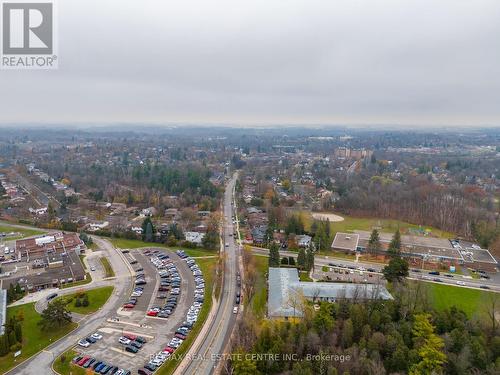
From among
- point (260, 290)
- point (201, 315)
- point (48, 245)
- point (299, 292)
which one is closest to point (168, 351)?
point (201, 315)

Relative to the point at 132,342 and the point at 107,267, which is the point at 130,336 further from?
the point at 107,267

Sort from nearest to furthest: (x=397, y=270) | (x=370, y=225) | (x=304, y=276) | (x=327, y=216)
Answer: (x=397, y=270) < (x=304, y=276) < (x=370, y=225) < (x=327, y=216)

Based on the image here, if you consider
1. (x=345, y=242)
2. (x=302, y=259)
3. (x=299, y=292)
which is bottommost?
(x=299, y=292)

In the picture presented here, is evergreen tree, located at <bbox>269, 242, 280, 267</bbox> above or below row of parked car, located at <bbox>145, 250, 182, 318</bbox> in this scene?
above

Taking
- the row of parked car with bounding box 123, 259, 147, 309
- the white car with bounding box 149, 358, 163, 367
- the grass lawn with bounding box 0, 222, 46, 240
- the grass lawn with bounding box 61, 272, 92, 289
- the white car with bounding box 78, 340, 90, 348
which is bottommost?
the white car with bounding box 78, 340, 90, 348

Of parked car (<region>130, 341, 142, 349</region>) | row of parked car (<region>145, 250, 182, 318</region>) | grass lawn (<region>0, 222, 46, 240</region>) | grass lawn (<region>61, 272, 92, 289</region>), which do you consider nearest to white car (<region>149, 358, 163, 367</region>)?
parked car (<region>130, 341, 142, 349</region>)

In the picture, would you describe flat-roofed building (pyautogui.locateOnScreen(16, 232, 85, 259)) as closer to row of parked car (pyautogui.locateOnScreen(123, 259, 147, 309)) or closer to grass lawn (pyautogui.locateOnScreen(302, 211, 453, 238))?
row of parked car (pyautogui.locateOnScreen(123, 259, 147, 309))

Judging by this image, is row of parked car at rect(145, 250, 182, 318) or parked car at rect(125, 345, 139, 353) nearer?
parked car at rect(125, 345, 139, 353)
